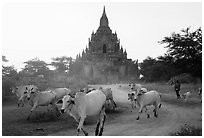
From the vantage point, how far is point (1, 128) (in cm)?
612

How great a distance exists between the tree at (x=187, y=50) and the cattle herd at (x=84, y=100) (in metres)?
0.84

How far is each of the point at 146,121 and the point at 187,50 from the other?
10.5 ft

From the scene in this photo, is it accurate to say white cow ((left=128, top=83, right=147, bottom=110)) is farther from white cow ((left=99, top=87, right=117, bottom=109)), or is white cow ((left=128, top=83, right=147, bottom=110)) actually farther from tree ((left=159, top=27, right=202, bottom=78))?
tree ((left=159, top=27, right=202, bottom=78))

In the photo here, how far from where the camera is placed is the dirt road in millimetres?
6094

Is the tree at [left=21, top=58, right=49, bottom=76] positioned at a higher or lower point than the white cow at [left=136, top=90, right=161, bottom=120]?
higher

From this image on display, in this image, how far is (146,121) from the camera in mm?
7137

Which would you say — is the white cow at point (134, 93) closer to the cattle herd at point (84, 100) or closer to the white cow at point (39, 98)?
the cattle herd at point (84, 100)

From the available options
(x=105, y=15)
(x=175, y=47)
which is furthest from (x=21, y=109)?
(x=175, y=47)

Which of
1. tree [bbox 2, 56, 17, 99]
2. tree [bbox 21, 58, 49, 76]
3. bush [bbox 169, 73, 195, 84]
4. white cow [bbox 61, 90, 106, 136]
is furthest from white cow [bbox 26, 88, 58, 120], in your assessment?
bush [bbox 169, 73, 195, 84]

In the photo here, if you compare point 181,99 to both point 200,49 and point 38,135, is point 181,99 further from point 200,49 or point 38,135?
point 38,135

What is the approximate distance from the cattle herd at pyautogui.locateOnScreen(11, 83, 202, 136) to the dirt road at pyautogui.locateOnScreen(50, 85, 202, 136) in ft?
0.82

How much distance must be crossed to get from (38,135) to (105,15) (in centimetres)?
514

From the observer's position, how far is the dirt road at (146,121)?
609 centimetres

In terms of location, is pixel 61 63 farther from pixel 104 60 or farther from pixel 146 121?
pixel 146 121
